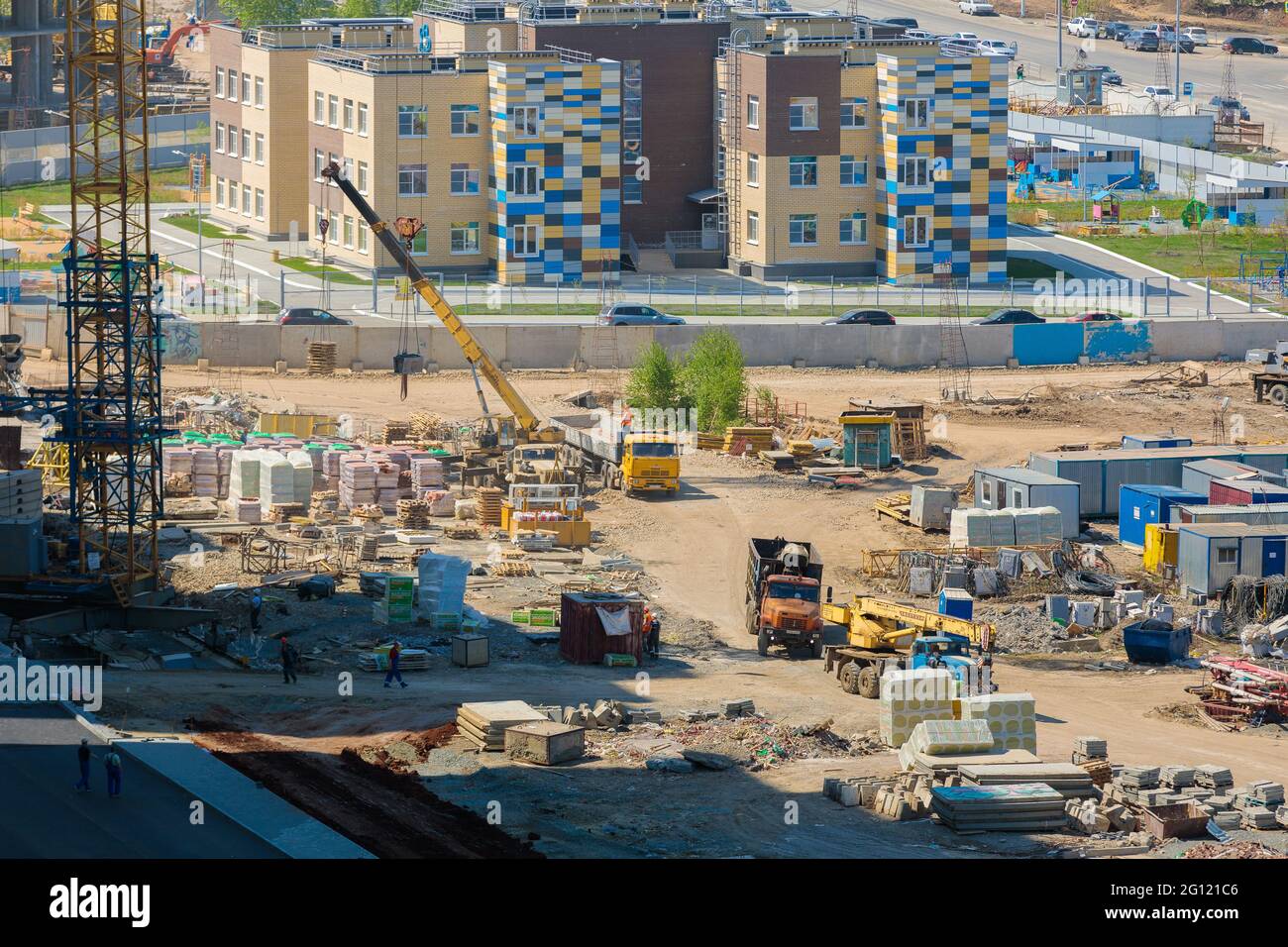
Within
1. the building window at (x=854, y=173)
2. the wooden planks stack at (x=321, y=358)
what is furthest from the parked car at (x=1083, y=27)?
the wooden planks stack at (x=321, y=358)

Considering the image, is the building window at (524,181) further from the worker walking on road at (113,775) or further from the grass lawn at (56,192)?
the worker walking on road at (113,775)

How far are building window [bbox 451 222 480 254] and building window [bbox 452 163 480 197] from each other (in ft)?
4.18

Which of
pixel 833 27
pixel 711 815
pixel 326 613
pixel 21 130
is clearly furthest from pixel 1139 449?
pixel 21 130

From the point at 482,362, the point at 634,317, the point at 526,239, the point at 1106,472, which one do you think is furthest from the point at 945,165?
the point at 1106,472

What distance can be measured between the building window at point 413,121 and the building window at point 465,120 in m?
1.18

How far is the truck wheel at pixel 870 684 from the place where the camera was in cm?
4372

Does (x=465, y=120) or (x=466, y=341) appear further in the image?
(x=465, y=120)

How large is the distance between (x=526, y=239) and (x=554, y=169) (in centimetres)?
299

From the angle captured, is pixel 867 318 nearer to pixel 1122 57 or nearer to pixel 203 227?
pixel 203 227

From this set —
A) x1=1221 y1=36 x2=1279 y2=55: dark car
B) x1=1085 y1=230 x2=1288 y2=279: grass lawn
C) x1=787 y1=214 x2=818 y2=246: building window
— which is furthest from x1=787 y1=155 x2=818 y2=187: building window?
x1=1221 y1=36 x2=1279 y2=55: dark car

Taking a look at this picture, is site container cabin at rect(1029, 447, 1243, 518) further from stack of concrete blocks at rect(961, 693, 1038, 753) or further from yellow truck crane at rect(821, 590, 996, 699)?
stack of concrete blocks at rect(961, 693, 1038, 753)

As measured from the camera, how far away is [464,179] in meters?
88.1

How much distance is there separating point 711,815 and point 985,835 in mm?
4419

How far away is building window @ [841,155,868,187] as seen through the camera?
8956cm
